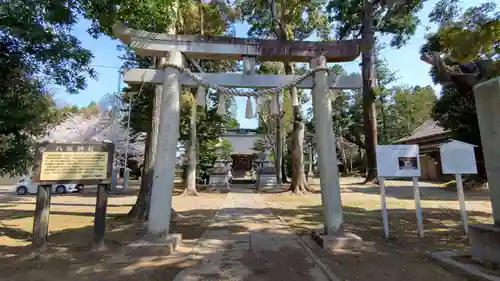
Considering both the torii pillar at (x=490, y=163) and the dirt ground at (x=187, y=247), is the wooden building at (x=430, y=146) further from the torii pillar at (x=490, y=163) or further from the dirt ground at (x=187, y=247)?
the torii pillar at (x=490, y=163)

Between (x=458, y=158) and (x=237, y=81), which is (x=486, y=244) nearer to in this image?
(x=458, y=158)

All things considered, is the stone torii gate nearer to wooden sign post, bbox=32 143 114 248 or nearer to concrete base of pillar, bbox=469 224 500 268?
wooden sign post, bbox=32 143 114 248

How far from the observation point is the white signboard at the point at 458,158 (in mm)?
6141

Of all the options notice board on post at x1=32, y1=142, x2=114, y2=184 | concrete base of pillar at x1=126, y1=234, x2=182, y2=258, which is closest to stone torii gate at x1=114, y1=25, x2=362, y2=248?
concrete base of pillar at x1=126, y1=234, x2=182, y2=258

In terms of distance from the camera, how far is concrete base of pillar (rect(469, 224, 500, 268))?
13.5ft

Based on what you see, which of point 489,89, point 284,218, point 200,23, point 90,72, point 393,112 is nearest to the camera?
point 489,89

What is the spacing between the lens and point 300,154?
16656 mm

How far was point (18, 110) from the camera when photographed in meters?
6.73

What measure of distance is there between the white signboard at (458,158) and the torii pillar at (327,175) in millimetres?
2622

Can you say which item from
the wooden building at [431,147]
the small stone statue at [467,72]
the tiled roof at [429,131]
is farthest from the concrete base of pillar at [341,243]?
the tiled roof at [429,131]

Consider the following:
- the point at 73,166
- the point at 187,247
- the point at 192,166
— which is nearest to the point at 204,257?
the point at 187,247

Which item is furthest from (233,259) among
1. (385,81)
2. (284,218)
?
(385,81)

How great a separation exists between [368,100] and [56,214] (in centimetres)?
1850

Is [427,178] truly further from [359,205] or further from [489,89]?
[489,89]
